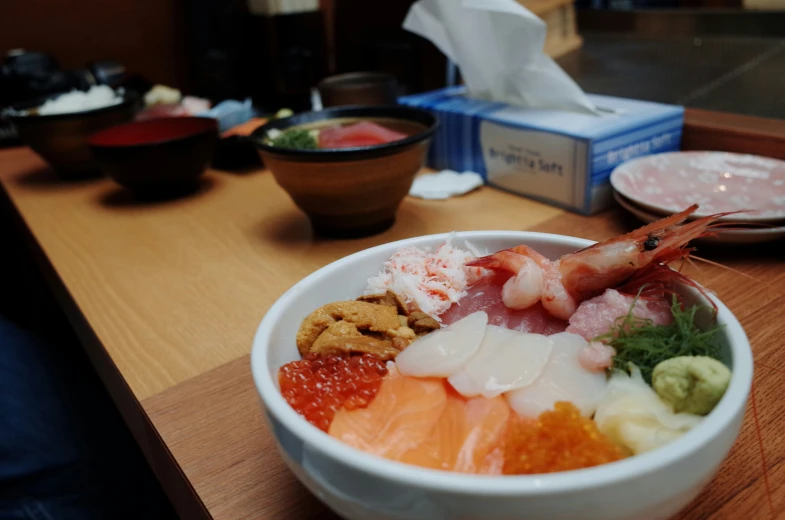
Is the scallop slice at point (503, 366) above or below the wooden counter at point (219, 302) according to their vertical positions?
above

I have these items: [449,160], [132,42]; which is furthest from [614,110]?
[132,42]

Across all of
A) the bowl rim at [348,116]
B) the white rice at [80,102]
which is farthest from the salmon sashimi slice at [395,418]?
the white rice at [80,102]

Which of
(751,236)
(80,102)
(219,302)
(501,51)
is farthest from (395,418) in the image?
(80,102)

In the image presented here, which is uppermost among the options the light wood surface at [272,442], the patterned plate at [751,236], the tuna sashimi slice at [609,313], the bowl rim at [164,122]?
the bowl rim at [164,122]

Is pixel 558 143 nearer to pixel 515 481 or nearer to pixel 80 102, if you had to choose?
pixel 515 481

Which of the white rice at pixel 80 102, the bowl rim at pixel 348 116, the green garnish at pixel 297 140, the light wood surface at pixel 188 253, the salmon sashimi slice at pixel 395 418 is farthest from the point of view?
the white rice at pixel 80 102

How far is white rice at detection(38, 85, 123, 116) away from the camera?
5.61ft

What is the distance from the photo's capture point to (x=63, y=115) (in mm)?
1557

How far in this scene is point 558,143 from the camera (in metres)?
1.14

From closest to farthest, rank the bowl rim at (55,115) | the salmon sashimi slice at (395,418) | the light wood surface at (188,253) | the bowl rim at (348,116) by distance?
the salmon sashimi slice at (395,418)
the light wood surface at (188,253)
the bowl rim at (348,116)
the bowl rim at (55,115)

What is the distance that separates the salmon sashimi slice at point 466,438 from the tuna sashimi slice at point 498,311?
15cm

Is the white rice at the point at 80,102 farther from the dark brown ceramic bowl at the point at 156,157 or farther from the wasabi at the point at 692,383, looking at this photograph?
the wasabi at the point at 692,383

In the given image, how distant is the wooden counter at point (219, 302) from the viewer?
598 millimetres

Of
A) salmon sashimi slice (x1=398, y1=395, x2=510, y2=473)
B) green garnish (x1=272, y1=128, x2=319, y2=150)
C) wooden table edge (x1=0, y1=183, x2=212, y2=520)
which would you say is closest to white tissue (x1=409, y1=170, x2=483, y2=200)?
green garnish (x1=272, y1=128, x2=319, y2=150)
